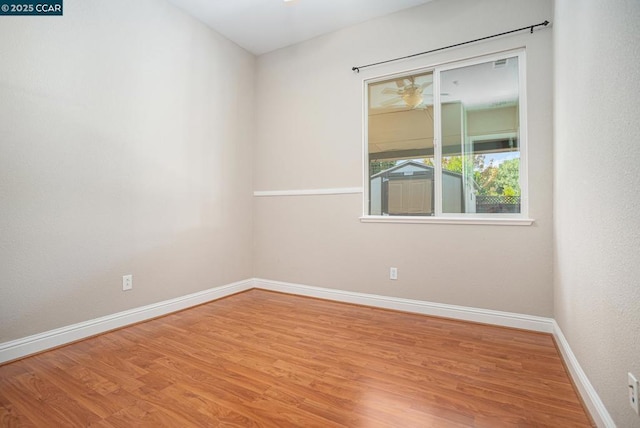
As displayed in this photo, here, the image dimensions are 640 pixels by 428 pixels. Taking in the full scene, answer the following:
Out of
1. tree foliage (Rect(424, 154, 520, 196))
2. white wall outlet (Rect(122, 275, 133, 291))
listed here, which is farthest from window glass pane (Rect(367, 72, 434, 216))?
white wall outlet (Rect(122, 275, 133, 291))

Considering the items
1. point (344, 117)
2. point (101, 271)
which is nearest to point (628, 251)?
point (344, 117)

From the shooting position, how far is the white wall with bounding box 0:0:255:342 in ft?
6.69

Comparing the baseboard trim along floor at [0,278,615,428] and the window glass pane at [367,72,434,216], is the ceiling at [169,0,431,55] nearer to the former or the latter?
the window glass pane at [367,72,434,216]

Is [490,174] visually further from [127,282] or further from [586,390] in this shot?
[127,282]

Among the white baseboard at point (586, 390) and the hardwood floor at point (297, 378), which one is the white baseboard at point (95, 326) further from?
the white baseboard at point (586, 390)

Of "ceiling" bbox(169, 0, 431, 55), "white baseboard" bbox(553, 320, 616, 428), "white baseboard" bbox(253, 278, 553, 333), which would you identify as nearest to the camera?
"white baseboard" bbox(553, 320, 616, 428)

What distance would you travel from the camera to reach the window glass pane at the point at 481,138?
8.66ft

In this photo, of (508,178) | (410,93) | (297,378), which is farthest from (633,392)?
(410,93)

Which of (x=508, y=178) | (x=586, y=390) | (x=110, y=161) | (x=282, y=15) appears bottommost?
(x=586, y=390)

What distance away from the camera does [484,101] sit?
9.07 ft

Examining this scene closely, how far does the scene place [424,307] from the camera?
2.88 meters

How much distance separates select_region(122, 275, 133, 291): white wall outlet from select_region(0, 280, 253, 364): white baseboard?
20 cm

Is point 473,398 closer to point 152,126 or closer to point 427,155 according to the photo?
point 427,155

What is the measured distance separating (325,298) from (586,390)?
2290 millimetres
